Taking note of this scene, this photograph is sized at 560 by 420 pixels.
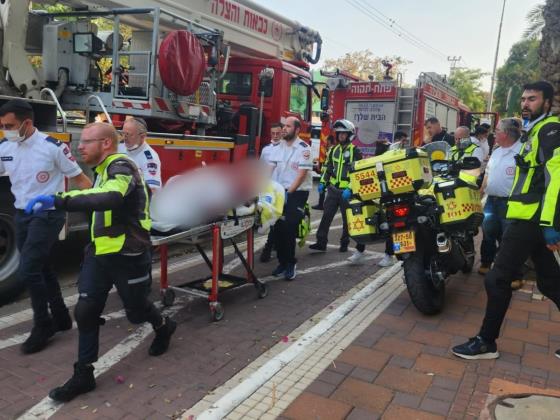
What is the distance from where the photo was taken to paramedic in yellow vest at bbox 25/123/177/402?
10.3 feet

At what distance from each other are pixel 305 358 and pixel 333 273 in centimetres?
252

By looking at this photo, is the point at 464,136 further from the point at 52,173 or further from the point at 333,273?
the point at 52,173

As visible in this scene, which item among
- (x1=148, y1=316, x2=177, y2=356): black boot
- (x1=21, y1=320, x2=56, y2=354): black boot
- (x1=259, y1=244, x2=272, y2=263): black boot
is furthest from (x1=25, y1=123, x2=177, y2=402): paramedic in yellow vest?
(x1=259, y1=244, x2=272, y2=263): black boot

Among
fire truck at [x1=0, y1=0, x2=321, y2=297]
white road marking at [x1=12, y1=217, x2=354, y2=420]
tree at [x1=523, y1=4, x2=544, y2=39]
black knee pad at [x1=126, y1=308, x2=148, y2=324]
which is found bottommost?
white road marking at [x1=12, y1=217, x2=354, y2=420]

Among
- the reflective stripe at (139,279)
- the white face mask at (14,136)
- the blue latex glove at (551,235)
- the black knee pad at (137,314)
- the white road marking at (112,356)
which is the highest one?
the white face mask at (14,136)

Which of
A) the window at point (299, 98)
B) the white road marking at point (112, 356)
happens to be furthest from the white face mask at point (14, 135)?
the window at point (299, 98)

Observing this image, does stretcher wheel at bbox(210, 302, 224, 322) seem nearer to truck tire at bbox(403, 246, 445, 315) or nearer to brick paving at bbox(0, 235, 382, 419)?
brick paving at bbox(0, 235, 382, 419)

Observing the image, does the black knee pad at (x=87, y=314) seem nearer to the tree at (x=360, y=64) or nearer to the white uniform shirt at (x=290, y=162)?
the white uniform shirt at (x=290, y=162)

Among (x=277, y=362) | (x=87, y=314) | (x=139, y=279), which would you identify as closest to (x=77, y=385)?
(x=87, y=314)

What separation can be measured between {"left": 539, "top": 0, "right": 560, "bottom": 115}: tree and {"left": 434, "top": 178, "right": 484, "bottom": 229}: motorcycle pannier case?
1791mm

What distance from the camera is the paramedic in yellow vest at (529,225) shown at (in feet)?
11.1

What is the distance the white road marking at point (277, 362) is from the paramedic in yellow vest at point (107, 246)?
835mm

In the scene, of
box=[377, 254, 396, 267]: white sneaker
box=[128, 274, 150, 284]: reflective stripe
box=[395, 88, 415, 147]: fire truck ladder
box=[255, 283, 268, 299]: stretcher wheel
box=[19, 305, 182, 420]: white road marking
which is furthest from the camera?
box=[395, 88, 415, 147]: fire truck ladder

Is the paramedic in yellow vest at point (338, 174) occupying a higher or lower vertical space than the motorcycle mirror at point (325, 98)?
lower
